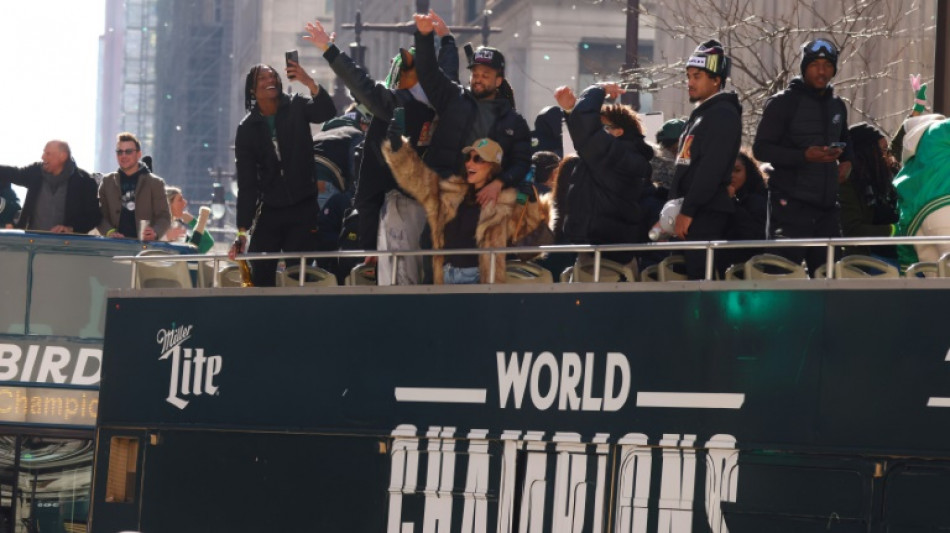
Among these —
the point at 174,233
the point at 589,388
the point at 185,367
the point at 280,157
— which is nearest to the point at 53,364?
the point at 174,233

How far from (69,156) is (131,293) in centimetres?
543

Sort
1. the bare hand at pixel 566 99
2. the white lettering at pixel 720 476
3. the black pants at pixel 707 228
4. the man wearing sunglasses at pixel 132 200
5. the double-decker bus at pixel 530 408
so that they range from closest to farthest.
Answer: the double-decker bus at pixel 530 408 < the white lettering at pixel 720 476 < the black pants at pixel 707 228 < the bare hand at pixel 566 99 < the man wearing sunglasses at pixel 132 200

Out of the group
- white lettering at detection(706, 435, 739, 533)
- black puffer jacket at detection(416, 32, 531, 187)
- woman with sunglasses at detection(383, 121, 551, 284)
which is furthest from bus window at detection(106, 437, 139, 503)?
white lettering at detection(706, 435, 739, 533)

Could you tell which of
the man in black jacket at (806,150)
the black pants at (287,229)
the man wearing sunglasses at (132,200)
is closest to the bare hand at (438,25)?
the black pants at (287,229)

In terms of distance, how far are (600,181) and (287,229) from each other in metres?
2.61

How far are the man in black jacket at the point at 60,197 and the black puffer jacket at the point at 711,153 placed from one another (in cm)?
831

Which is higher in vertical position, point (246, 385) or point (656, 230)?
point (656, 230)

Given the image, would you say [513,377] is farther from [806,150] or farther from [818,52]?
[818,52]

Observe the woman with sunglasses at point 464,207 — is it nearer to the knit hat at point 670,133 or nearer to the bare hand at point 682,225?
the knit hat at point 670,133

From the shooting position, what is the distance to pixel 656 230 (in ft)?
31.0

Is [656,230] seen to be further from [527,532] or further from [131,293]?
[131,293]

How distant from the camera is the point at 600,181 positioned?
9.84 meters

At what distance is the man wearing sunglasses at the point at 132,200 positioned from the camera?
16.5 metres

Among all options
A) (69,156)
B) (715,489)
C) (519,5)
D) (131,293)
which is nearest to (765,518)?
(715,489)
